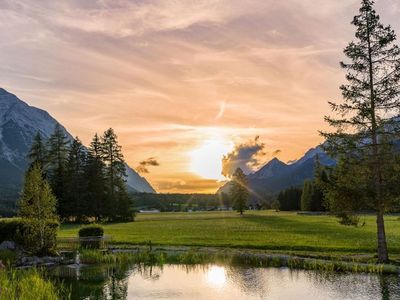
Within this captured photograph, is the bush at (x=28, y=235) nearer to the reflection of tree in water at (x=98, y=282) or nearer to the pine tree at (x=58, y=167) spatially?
the reflection of tree in water at (x=98, y=282)

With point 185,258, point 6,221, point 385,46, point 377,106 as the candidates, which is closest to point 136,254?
point 185,258

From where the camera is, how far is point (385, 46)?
31.1 metres

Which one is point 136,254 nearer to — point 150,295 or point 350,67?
point 150,295

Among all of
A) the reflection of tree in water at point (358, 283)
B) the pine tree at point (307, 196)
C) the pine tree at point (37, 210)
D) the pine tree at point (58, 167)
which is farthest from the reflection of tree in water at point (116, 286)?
the pine tree at point (307, 196)

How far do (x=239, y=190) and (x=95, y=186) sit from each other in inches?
1570

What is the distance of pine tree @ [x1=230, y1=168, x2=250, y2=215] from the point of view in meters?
118

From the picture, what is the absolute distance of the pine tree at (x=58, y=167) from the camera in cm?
8981

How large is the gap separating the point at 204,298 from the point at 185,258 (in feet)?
38.5

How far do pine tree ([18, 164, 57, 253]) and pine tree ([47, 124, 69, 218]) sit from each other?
180 feet

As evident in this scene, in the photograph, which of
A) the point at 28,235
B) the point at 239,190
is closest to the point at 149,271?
the point at 28,235

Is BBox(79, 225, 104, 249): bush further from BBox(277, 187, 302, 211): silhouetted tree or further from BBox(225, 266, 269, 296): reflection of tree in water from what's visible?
BBox(277, 187, 302, 211): silhouetted tree

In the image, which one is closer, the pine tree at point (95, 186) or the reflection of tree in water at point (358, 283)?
the reflection of tree in water at point (358, 283)

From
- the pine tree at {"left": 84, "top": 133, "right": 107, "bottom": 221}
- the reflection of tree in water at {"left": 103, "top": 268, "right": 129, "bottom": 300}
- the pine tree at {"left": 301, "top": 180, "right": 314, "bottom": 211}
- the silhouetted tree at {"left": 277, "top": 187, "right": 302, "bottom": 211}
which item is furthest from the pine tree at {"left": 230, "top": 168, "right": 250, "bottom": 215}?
the reflection of tree in water at {"left": 103, "top": 268, "right": 129, "bottom": 300}

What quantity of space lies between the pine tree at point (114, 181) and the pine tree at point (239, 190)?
2885 cm
